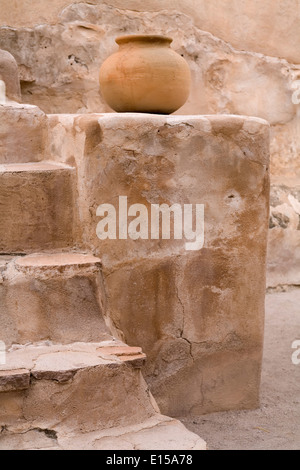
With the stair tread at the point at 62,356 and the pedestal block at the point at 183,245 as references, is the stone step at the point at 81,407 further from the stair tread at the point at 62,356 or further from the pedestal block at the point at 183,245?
the pedestal block at the point at 183,245

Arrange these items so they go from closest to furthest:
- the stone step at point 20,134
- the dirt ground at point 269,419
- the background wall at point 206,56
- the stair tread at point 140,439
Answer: the stair tread at point 140,439, the dirt ground at point 269,419, the stone step at point 20,134, the background wall at point 206,56

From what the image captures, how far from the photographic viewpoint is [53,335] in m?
1.96

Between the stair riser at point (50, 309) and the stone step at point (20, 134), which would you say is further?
the stone step at point (20, 134)

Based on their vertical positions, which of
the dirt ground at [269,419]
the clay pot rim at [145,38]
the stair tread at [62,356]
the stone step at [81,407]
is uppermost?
the clay pot rim at [145,38]

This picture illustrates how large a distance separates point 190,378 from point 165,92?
1.07m

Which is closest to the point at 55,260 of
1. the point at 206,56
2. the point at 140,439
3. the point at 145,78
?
the point at 140,439

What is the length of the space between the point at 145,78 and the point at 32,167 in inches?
21.8

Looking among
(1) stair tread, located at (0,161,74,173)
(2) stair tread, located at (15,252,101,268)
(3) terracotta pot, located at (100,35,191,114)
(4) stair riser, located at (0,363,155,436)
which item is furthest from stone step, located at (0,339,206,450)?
(3) terracotta pot, located at (100,35,191,114)

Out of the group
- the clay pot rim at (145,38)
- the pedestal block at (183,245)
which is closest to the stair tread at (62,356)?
the pedestal block at (183,245)

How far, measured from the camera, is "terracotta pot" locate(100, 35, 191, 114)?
2484mm

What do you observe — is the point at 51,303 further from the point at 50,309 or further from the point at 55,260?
the point at 55,260

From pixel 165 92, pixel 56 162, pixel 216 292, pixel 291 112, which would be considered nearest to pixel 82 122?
pixel 56 162

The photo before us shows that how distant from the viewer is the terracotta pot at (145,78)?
2484 millimetres

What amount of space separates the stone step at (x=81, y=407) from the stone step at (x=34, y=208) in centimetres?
52
